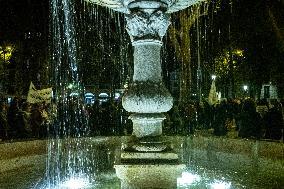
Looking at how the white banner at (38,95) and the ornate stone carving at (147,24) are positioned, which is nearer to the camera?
the ornate stone carving at (147,24)

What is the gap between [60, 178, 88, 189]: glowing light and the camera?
25.7ft

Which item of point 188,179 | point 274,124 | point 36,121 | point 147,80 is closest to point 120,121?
point 36,121

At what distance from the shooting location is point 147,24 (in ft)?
19.2

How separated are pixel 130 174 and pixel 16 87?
105 ft

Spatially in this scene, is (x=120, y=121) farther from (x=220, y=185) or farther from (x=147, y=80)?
(x=147, y=80)

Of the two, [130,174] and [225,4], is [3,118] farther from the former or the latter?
[225,4]

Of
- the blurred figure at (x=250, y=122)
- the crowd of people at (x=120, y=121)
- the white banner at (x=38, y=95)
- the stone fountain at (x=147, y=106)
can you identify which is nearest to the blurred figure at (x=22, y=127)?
the crowd of people at (x=120, y=121)

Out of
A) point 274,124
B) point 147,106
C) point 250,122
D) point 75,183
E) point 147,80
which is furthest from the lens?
point 274,124

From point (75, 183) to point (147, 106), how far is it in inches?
125

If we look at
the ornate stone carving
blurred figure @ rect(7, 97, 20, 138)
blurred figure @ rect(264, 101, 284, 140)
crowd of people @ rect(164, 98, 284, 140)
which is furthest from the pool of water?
blurred figure @ rect(7, 97, 20, 138)

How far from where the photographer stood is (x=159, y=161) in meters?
5.48

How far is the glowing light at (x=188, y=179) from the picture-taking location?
7.97 m

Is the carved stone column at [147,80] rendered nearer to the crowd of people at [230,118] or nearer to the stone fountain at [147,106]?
the stone fountain at [147,106]

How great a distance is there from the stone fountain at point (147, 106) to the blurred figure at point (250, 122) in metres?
7.05
